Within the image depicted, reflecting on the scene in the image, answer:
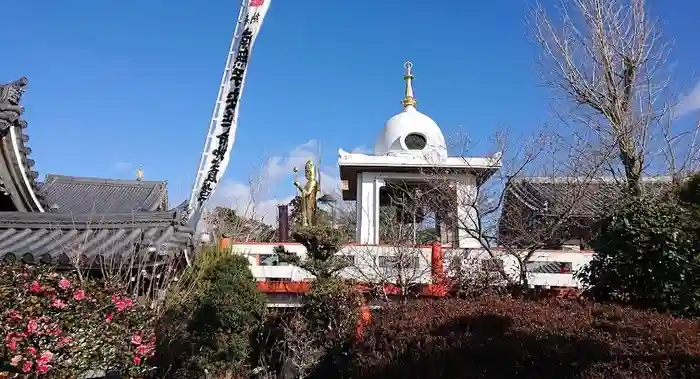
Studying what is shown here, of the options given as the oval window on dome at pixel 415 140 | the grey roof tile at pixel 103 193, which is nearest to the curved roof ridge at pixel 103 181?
the grey roof tile at pixel 103 193

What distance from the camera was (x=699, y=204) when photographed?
6.63 meters

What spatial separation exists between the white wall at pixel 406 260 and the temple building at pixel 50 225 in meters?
3.48

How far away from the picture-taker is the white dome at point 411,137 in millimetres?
17328

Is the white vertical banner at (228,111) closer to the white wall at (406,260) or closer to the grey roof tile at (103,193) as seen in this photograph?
the white wall at (406,260)

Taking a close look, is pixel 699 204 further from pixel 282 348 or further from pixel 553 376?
pixel 282 348

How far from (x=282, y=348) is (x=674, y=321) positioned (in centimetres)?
603

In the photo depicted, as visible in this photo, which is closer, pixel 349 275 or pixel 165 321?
pixel 165 321

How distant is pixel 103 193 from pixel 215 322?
34.2 feet

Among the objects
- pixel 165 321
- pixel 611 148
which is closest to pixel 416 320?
pixel 165 321

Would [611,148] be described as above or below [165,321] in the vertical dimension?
above

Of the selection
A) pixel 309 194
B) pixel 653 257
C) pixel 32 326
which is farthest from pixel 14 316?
pixel 309 194

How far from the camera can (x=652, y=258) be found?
20.7 ft

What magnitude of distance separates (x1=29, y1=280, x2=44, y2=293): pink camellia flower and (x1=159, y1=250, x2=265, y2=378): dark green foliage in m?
3.76

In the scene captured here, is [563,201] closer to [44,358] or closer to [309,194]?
[309,194]
